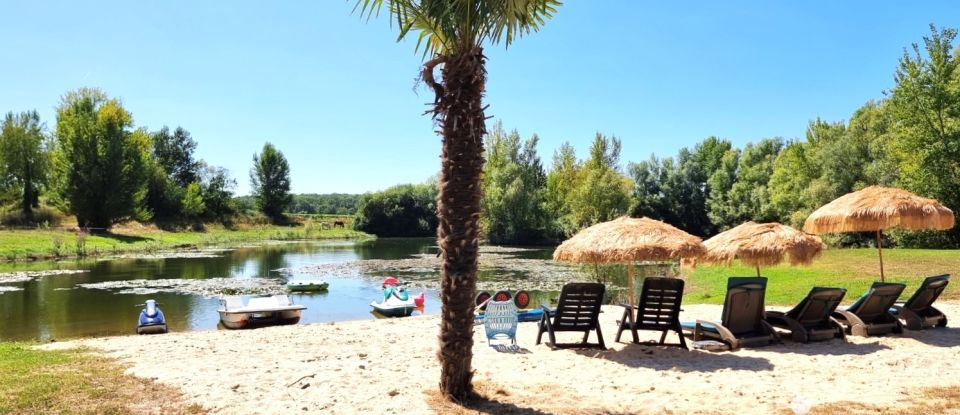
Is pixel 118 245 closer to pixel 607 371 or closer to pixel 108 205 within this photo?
pixel 108 205

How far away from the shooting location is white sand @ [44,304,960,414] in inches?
217

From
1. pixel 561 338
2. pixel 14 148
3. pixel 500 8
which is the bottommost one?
pixel 561 338

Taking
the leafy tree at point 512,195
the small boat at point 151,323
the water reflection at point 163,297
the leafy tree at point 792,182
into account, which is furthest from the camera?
the leafy tree at point 512,195

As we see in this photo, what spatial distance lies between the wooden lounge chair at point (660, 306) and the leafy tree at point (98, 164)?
5026 cm

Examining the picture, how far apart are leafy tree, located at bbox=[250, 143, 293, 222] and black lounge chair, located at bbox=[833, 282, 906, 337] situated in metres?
75.7

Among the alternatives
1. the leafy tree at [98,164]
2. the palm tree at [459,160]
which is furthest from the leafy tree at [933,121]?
the leafy tree at [98,164]

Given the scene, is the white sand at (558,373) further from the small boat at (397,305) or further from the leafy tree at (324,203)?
the leafy tree at (324,203)

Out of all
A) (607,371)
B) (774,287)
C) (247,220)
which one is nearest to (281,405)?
(607,371)

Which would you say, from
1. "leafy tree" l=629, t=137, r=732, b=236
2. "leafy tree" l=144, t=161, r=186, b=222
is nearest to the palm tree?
"leafy tree" l=629, t=137, r=732, b=236

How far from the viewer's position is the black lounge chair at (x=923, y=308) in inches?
356

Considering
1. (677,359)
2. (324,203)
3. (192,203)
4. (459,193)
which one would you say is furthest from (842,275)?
(324,203)

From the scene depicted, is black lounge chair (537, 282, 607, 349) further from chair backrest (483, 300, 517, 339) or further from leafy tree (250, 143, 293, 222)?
leafy tree (250, 143, 293, 222)

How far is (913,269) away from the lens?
56.7 ft

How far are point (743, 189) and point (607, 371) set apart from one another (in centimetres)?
4767
